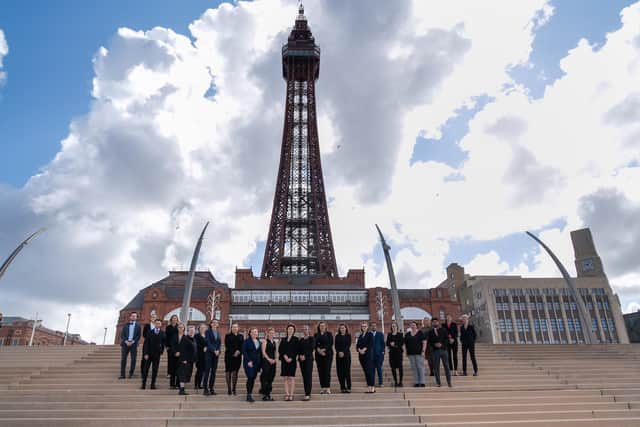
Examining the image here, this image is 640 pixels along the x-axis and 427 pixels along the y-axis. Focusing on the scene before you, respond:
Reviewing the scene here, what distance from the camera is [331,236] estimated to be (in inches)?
1784

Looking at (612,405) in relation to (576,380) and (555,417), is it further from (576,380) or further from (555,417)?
(576,380)

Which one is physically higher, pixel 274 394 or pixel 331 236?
pixel 331 236

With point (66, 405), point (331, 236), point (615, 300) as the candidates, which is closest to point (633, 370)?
point (66, 405)

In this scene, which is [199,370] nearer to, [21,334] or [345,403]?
[345,403]

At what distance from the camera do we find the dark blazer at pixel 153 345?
25.7ft

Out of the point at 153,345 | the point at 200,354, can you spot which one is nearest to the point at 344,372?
the point at 200,354

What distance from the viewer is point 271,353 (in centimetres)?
726

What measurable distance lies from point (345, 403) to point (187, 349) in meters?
2.89

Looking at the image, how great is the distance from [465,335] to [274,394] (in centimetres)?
400

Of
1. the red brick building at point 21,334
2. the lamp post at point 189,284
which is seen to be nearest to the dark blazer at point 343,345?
the lamp post at point 189,284

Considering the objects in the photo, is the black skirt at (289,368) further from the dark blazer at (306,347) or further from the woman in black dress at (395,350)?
the woman in black dress at (395,350)

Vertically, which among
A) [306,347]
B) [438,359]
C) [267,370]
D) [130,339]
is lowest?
[267,370]

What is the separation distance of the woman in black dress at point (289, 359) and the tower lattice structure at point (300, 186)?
1419 inches

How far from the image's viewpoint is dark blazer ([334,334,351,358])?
25.6 feet
